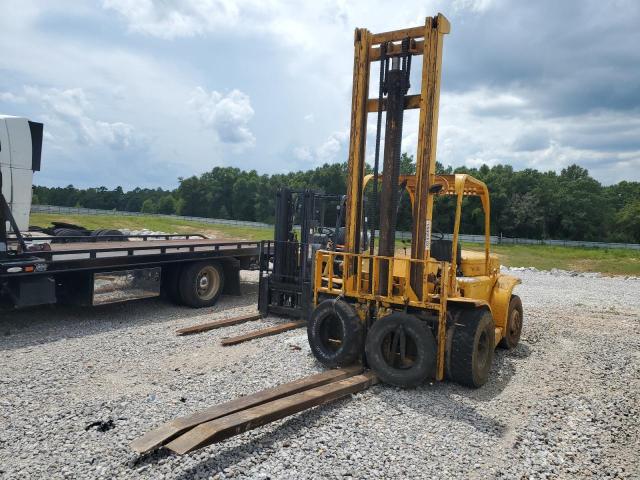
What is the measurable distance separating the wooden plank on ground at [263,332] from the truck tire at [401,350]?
2572 mm

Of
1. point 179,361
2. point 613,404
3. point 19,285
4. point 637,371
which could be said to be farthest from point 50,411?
point 637,371

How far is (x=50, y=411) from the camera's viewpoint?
5.16 m

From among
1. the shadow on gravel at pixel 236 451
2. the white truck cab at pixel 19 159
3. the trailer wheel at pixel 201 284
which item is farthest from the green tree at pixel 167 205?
the shadow on gravel at pixel 236 451

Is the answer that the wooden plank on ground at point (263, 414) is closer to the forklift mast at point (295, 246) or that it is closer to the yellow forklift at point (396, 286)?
the yellow forklift at point (396, 286)

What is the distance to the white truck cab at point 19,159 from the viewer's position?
956cm

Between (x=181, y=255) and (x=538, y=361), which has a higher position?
(x=181, y=255)

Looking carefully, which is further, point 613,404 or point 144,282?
point 144,282

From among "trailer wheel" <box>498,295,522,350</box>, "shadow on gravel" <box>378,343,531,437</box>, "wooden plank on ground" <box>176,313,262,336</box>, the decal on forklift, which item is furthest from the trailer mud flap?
"trailer wheel" <box>498,295,522,350</box>

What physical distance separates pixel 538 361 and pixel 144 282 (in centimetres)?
730

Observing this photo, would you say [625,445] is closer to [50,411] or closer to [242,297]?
[50,411]

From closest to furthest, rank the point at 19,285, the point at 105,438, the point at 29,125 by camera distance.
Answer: the point at 105,438 → the point at 19,285 → the point at 29,125

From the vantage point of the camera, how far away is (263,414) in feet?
15.5

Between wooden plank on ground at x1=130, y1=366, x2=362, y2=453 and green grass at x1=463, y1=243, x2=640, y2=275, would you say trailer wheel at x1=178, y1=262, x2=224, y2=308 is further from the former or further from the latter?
green grass at x1=463, y1=243, x2=640, y2=275

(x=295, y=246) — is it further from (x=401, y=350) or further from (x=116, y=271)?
(x=401, y=350)
